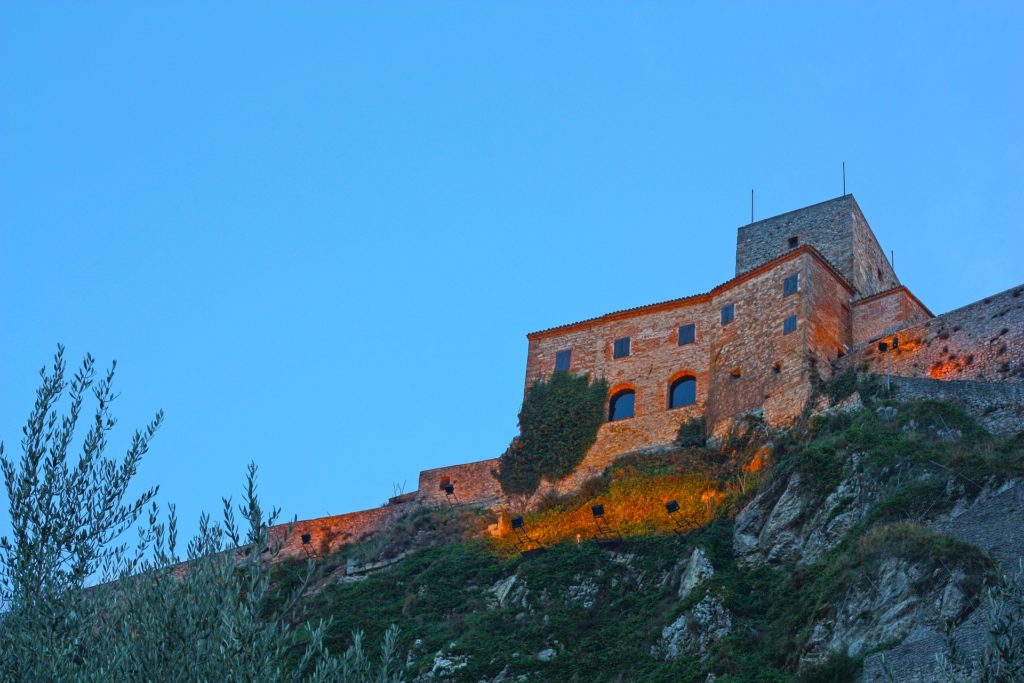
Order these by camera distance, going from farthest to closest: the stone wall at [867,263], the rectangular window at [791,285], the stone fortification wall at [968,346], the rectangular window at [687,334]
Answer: the stone wall at [867,263] < the rectangular window at [687,334] < the rectangular window at [791,285] < the stone fortification wall at [968,346]

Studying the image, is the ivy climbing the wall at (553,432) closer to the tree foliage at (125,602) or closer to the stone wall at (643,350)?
the stone wall at (643,350)

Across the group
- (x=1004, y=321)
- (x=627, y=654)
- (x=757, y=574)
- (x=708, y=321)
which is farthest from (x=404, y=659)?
(x=1004, y=321)

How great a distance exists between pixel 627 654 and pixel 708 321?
1467 centimetres

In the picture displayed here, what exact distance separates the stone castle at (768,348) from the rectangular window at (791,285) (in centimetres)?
4

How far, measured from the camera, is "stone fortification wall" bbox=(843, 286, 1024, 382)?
3372 centimetres

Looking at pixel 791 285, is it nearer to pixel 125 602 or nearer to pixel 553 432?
pixel 553 432

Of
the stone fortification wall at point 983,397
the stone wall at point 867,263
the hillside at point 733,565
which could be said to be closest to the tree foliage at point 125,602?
the hillside at point 733,565

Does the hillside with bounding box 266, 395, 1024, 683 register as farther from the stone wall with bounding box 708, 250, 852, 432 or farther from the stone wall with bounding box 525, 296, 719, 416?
the stone wall with bounding box 525, 296, 719, 416

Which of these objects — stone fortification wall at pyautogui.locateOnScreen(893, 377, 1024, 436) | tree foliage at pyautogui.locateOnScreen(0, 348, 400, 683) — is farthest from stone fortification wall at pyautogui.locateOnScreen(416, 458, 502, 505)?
tree foliage at pyautogui.locateOnScreen(0, 348, 400, 683)

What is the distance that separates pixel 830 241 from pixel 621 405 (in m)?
9.11

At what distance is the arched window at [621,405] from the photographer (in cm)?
3972

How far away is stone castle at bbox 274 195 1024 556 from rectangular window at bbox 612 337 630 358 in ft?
0.15

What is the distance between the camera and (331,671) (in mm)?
15336

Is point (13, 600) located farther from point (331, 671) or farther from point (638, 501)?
point (638, 501)
